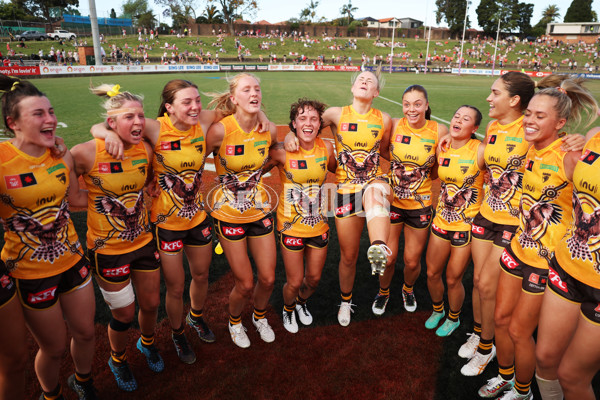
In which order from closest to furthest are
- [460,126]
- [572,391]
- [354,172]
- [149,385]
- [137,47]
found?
[572,391]
[149,385]
[460,126]
[354,172]
[137,47]

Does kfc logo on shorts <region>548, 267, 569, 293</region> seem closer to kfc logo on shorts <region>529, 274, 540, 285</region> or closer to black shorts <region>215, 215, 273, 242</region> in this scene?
kfc logo on shorts <region>529, 274, 540, 285</region>

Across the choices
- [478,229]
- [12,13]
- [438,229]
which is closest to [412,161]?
[438,229]

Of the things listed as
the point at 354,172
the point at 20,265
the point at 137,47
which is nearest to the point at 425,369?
the point at 354,172

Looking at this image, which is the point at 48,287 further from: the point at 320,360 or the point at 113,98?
the point at 320,360

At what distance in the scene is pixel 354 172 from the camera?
4.37 metres

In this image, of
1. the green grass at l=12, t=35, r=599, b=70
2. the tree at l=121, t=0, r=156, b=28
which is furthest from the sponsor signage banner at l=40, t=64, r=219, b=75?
the tree at l=121, t=0, r=156, b=28

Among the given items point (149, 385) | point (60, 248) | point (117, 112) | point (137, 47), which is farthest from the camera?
point (137, 47)

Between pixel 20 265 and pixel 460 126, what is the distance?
4070 mm

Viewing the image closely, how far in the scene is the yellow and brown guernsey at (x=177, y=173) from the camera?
3.55 metres

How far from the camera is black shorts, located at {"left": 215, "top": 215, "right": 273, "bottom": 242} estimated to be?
154 inches

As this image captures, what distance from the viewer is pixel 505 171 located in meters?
3.63

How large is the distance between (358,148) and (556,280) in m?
2.33

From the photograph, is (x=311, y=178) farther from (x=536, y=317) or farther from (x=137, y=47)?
(x=137, y=47)

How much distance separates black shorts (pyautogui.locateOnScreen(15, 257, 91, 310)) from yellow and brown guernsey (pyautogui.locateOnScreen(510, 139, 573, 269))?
139 inches
